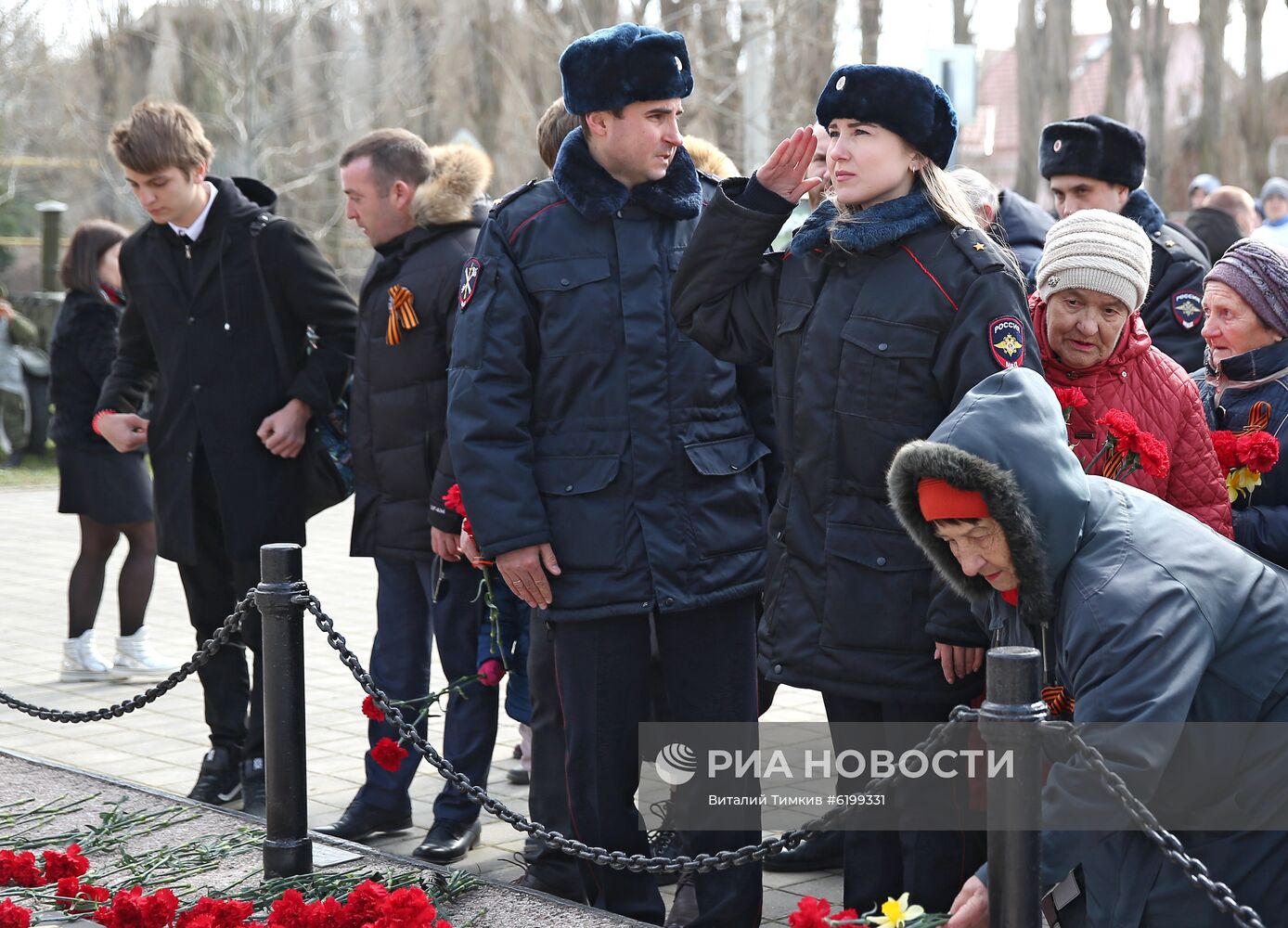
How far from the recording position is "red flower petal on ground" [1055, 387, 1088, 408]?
3693 mm

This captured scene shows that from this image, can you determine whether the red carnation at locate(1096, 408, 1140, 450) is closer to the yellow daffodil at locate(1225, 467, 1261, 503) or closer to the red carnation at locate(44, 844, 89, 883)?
the yellow daffodil at locate(1225, 467, 1261, 503)

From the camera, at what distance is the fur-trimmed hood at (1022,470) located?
290 centimetres

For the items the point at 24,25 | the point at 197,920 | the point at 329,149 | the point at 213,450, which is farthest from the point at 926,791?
the point at 329,149

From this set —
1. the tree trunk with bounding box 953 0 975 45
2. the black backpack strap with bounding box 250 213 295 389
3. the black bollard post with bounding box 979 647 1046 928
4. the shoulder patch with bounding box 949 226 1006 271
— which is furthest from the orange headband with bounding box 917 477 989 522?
the tree trunk with bounding box 953 0 975 45

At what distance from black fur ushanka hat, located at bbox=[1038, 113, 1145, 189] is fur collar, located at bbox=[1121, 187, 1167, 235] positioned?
0.31 ft

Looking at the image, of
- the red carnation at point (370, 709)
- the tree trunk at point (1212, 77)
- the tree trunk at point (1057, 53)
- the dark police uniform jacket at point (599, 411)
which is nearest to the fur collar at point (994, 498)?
the dark police uniform jacket at point (599, 411)

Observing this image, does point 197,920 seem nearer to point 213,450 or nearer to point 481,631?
point 481,631

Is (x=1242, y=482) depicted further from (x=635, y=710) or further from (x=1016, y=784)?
(x=635, y=710)

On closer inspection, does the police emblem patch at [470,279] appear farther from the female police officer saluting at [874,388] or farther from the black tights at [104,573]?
the black tights at [104,573]

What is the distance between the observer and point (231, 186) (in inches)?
215

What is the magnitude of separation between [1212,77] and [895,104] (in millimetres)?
30892

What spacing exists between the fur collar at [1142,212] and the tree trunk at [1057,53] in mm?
25264

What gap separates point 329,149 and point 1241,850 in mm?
27835

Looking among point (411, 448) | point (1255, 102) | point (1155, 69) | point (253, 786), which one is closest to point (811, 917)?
point (411, 448)
